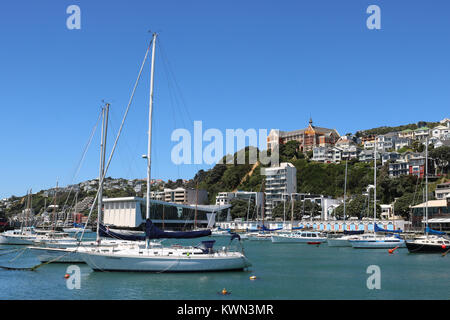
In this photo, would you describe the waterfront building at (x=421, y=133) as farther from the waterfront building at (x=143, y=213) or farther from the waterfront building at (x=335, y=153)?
the waterfront building at (x=143, y=213)

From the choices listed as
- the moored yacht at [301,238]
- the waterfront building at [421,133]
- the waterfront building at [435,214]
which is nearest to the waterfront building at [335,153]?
the waterfront building at [421,133]

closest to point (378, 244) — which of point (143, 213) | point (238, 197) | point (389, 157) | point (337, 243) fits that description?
point (337, 243)

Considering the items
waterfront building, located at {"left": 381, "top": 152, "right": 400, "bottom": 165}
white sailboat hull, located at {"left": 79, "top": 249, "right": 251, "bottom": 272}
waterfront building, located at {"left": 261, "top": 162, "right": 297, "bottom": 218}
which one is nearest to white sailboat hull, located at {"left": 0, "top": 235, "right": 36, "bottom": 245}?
white sailboat hull, located at {"left": 79, "top": 249, "right": 251, "bottom": 272}

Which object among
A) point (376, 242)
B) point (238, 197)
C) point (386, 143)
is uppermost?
point (386, 143)

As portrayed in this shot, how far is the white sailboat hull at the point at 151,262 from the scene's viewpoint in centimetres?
3297

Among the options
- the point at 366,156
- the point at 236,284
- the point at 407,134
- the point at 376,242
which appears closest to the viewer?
the point at 236,284

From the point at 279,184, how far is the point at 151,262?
13406 centimetres

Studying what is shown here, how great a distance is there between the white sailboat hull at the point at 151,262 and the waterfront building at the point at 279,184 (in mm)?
129032

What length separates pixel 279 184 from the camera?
6476 inches

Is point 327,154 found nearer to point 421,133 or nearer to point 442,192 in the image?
point 421,133

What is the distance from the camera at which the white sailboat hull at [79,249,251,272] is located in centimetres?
3297

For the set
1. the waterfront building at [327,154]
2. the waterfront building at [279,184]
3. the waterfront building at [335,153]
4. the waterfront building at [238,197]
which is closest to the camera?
the waterfront building at [279,184]

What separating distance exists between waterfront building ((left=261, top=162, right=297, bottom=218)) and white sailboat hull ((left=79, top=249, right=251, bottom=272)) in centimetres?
12903
